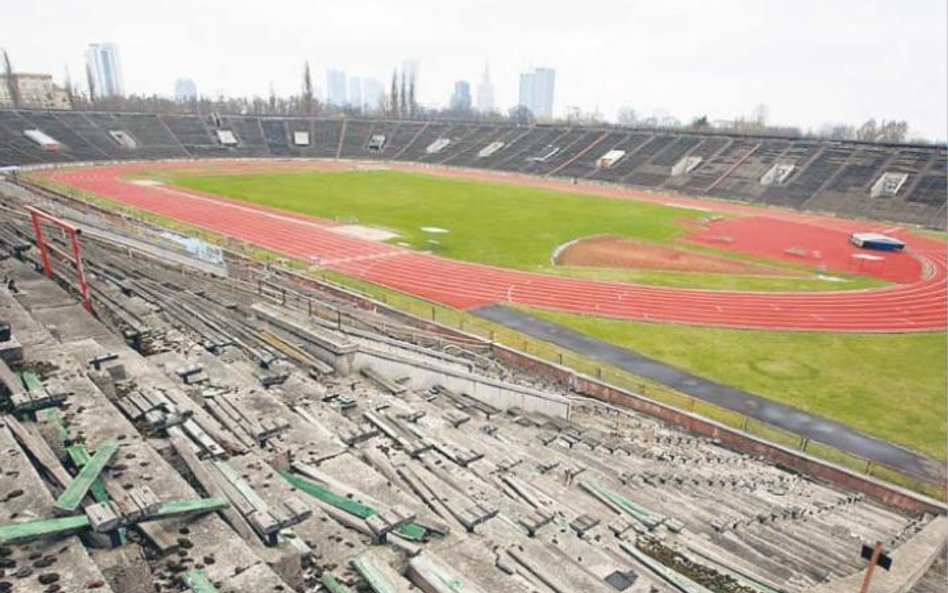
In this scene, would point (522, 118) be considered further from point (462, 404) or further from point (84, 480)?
point (84, 480)

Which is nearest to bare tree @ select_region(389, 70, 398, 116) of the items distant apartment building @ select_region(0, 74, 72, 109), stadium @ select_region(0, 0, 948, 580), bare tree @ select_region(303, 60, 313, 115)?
bare tree @ select_region(303, 60, 313, 115)

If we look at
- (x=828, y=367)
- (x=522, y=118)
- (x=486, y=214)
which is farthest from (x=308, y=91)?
(x=828, y=367)

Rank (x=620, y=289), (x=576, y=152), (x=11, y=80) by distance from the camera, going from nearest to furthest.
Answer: (x=620, y=289) → (x=576, y=152) → (x=11, y=80)

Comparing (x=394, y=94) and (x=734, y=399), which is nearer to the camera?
(x=734, y=399)

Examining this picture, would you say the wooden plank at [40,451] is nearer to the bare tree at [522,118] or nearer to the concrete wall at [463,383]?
the concrete wall at [463,383]

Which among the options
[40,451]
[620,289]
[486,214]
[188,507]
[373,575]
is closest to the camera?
[373,575]

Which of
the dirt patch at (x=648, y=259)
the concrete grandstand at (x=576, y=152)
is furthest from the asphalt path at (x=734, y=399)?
the concrete grandstand at (x=576, y=152)

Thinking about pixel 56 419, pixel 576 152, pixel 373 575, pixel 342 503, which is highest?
pixel 56 419
